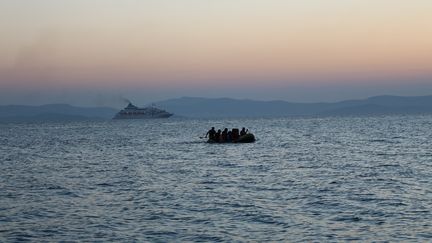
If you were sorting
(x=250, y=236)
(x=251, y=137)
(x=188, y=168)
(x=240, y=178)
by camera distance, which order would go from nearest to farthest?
(x=250, y=236) < (x=240, y=178) < (x=188, y=168) < (x=251, y=137)

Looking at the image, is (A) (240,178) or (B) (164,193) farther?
(A) (240,178)

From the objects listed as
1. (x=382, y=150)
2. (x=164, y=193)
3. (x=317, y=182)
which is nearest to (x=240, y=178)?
(x=317, y=182)

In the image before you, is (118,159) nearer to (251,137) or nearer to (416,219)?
(251,137)

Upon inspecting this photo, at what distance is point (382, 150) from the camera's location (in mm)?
55719

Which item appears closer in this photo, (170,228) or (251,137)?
(170,228)

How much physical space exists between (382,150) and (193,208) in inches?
1426

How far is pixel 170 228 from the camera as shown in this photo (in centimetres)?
1986

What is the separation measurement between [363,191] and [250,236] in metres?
10.9

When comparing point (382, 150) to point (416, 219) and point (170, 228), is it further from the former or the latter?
point (170, 228)

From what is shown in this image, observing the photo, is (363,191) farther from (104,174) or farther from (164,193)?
(104,174)

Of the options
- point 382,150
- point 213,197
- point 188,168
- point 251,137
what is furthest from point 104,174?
point 251,137

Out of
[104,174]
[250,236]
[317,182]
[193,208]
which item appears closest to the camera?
[250,236]

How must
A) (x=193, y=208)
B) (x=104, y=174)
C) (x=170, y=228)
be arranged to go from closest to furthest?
1. (x=170, y=228)
2. (x=193, y=208)
3. (x=104, y=174)

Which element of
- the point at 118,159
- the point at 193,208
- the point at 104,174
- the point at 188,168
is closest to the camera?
the point at 193,208
